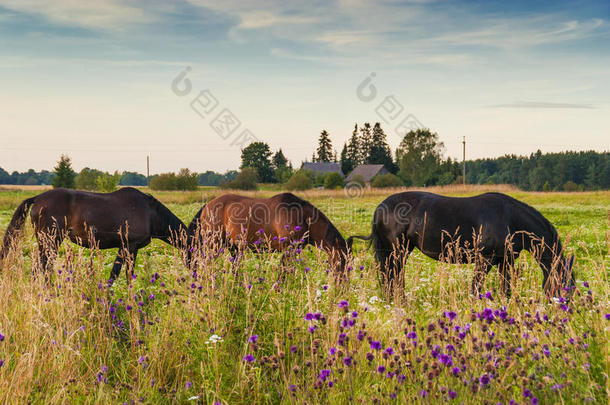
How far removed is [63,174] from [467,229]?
64.5m

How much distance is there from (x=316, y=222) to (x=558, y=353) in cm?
494

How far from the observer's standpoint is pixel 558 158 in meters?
134

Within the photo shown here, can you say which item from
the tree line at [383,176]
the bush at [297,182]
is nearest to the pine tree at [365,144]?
the tree line at [383,176]

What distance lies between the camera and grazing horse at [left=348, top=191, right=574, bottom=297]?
7086mm

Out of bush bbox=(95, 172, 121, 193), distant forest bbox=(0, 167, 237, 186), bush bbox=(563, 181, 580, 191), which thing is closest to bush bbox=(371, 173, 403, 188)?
bush bbox=(95, 172, 121, 193)

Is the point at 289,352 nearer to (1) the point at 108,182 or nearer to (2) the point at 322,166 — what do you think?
(1) the point at 108,182

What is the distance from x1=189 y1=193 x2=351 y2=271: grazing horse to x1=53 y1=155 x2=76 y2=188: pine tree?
59.4 m

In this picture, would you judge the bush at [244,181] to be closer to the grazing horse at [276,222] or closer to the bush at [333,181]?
the bush at [333,181]

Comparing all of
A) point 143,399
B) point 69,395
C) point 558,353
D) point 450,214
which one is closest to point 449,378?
point 558,353

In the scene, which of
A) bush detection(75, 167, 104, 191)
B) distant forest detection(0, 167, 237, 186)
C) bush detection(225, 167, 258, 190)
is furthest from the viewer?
distant forest detection(0, 167, 237, 186)

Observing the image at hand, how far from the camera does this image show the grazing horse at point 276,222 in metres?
7.95

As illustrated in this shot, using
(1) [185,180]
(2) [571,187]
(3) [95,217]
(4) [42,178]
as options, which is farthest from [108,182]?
(2) [571,187]

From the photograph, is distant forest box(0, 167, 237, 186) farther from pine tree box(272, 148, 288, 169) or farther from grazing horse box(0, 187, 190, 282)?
grazing horse box(0, 187, 190, 282)

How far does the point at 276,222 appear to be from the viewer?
8.50 m
